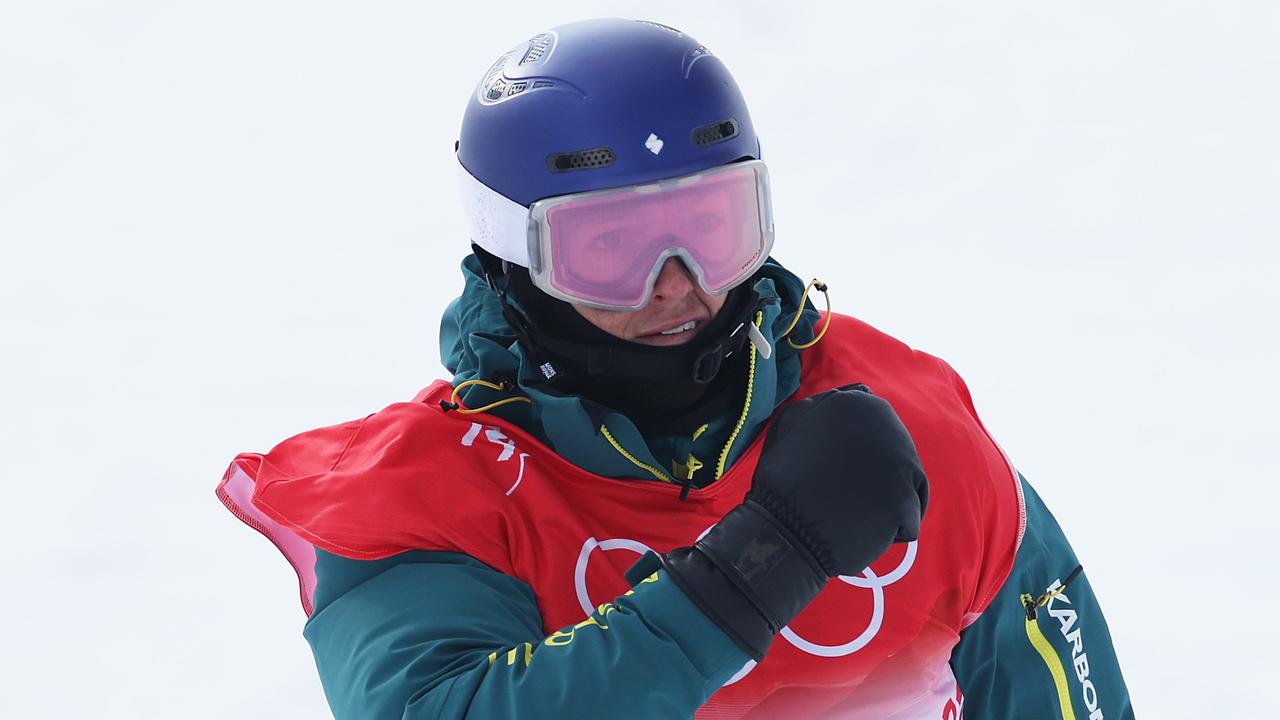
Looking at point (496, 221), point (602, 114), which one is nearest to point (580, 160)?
point (602, 114)

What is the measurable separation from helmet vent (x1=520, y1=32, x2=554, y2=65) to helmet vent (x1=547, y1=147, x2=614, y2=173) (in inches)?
7.3

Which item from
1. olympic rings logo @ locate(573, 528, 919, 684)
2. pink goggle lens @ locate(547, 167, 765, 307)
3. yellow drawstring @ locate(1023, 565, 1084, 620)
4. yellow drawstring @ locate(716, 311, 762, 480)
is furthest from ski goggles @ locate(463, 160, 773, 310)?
yellow drawstring @ locate(1023, 565, 1084, 620)

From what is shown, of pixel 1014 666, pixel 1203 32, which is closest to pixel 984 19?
pixel 1203 32

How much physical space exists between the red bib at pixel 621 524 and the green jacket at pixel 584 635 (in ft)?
0.13

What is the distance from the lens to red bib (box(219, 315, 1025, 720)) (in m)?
1.99

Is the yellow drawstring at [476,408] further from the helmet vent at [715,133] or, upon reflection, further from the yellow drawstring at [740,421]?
the helmet vent at [715,133]

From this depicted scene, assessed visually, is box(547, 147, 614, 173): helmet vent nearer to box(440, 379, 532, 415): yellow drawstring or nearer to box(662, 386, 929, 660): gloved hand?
box(440, 379, 532, 415): yellow drawstring

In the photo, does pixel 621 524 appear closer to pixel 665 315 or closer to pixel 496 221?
pixel 665 315

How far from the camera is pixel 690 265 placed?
212 centimetres

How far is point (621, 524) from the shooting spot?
2092 mm

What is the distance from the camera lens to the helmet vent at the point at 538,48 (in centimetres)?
220

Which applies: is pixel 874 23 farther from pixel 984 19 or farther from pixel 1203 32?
pixel 1203 32

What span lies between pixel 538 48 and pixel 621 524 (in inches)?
29.8

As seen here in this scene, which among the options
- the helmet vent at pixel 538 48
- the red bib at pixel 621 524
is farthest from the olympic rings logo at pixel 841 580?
the helmet vent at pixel 538 48
